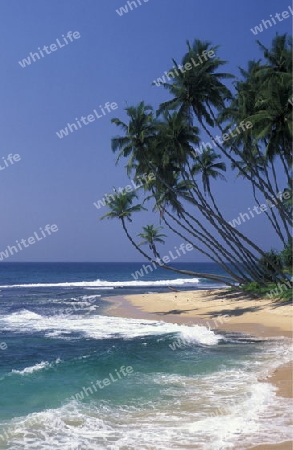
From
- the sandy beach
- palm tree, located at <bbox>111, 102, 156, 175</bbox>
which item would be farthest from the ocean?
palm tree, located at <bbox>111, 102, 156, 175</bbox>

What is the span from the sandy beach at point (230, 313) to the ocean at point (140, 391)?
0.76 m

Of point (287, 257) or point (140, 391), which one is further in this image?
point (287, 257)

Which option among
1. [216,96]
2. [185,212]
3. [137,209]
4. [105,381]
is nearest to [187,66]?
[216,96]

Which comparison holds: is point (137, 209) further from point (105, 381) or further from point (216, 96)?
point (105, 381)

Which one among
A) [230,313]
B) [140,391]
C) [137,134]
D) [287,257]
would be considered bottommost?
[287,257]

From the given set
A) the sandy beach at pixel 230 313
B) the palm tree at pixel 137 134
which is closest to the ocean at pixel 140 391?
the sandy beach at pixel 230 313

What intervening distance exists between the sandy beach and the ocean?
759 millimetres

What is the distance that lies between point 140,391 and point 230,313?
1403cm

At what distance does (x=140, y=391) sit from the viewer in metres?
10.1

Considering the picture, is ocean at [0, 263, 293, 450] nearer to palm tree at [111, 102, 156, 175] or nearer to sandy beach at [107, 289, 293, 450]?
sandy beach at [107, 289, 293, 450]

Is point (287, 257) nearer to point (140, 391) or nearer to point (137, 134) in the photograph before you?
point (137, 134)

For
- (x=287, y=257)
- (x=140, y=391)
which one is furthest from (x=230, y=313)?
(x=140, y=391)

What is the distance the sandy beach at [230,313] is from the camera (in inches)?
665

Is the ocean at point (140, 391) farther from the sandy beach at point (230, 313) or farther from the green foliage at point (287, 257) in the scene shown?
the green foliage at point (287, 257)
